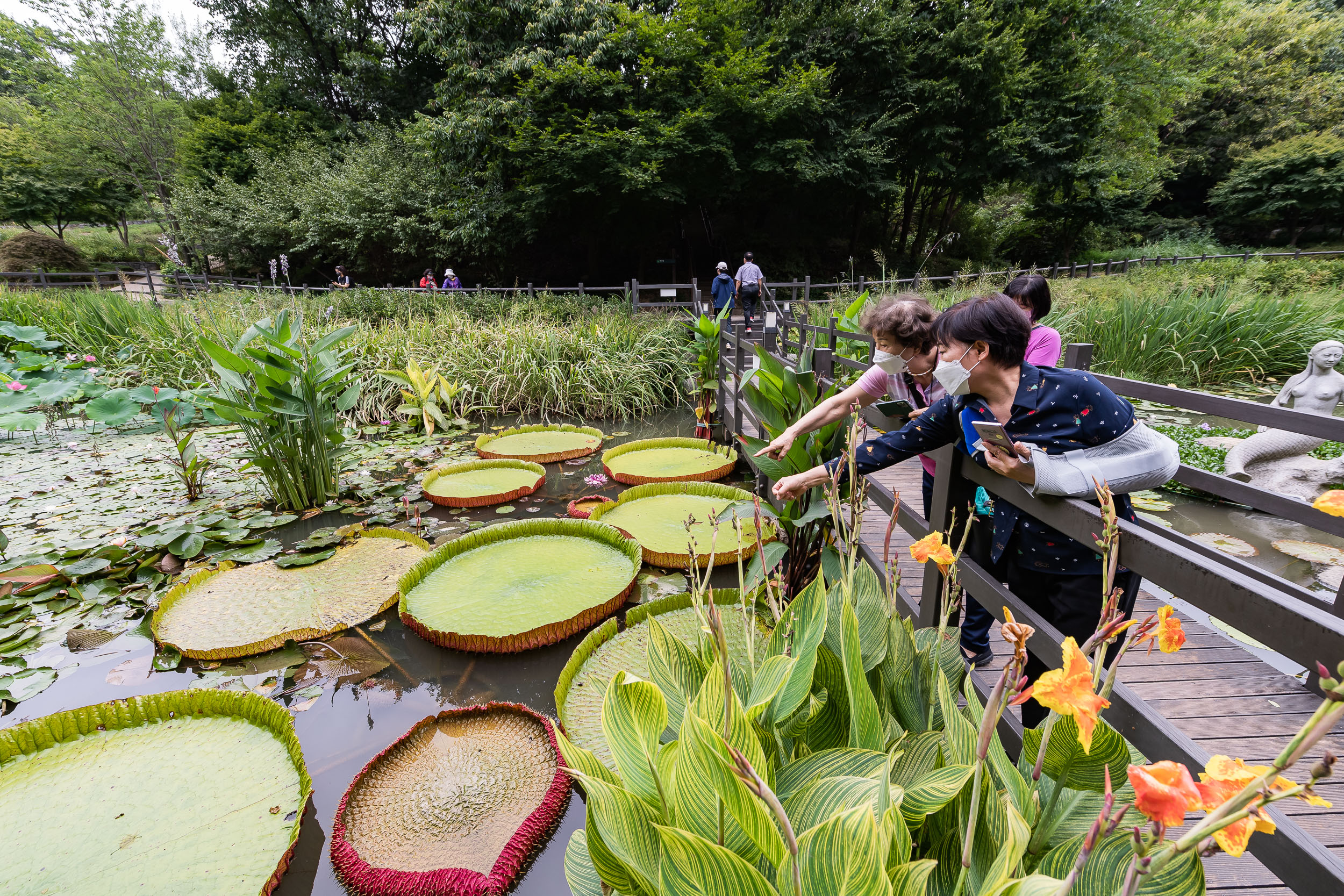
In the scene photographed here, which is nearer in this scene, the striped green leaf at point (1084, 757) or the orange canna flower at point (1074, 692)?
the orange canna flower at point (1074, 692)

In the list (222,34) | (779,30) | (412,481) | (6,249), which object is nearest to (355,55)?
(222,34)

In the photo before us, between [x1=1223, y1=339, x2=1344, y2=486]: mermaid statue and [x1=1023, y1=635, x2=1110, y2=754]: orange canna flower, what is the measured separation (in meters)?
3.76

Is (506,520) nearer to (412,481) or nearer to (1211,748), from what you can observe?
(412,481)

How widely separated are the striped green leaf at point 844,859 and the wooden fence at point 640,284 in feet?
27.2

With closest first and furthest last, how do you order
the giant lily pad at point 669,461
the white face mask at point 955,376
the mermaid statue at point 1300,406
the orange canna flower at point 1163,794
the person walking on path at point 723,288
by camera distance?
the orange canna flower at point 1163,794
the white face mask at point 955,376
the mermaid statue at point 1300,406
the giant lily pad at point 669,461
the person walking on path at point 723,288

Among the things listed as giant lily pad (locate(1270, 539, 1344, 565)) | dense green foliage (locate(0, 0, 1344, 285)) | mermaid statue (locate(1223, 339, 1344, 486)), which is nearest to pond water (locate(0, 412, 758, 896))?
giant lily pad (locate(1270, 539, 1344, 565))

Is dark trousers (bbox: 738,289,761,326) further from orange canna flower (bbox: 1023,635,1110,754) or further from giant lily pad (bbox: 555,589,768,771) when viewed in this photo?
orange canna flower (bbox: 1023,635,1110,754)

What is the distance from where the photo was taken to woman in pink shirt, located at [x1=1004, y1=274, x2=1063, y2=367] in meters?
2.08

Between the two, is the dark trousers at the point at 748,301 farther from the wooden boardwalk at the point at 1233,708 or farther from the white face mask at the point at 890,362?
the wooden boardwalk at the point at 1233,708

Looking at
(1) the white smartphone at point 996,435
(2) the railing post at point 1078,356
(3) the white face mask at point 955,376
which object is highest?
(3) the white face mask at point 955,376

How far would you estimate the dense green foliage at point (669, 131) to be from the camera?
11945 mm

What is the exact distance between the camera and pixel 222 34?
20.0 meters

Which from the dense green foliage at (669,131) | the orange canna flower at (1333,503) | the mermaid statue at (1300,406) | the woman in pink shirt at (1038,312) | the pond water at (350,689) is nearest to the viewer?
the orange canna flower at (1333,503)

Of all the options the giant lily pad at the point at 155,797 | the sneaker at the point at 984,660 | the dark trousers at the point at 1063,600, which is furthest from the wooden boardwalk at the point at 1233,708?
the giant lily pad at the point at 155,797
